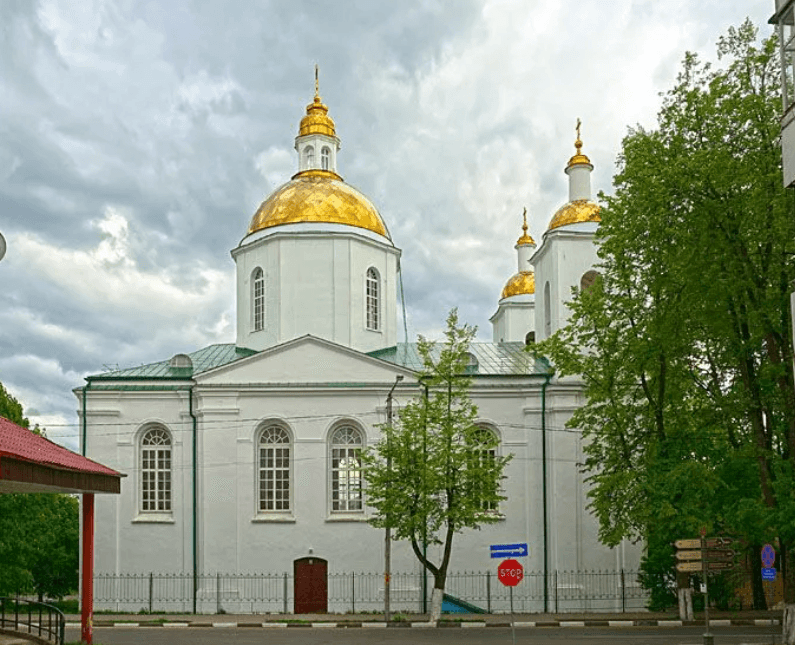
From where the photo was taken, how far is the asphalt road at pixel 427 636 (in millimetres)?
25250

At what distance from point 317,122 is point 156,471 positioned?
14260mm

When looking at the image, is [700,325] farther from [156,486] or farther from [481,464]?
[156,486]

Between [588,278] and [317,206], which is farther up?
[317,206]

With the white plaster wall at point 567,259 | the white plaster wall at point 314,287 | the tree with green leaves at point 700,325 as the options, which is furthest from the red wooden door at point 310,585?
the white plaster wall at point 567,259

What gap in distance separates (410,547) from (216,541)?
20.6 feet

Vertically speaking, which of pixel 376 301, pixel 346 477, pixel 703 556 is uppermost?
pixel 376 301

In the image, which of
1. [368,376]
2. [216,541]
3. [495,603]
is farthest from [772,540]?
[216,541]

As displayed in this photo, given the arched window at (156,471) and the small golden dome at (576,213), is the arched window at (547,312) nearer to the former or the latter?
the small golden dome at (576,213)

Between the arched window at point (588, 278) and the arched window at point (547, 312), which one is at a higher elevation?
the arched window at point (588, 278)

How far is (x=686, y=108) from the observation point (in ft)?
80.8

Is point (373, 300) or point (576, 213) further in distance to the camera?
point (373, 300)

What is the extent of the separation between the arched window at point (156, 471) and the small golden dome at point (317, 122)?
1253cm

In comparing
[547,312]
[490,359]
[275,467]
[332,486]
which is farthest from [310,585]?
[547,312]

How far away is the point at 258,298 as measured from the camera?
1586 inches
